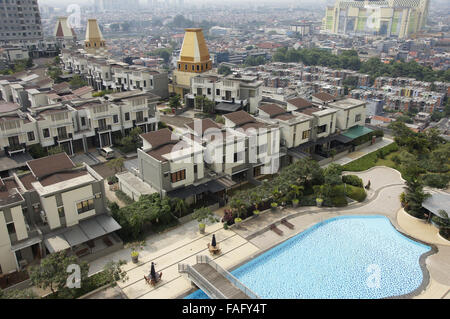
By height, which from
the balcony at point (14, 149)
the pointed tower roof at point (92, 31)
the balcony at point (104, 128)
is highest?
the pointed tower roof at point (92, 31)

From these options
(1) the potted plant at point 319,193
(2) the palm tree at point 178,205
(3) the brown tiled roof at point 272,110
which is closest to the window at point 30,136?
(2) the palm tree at point 178,205

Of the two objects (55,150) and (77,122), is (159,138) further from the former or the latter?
(77,122)

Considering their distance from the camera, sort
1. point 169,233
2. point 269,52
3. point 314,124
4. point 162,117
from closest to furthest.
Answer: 1. point 169,233
2. point 314,124
3. point 162,117
4. point 269,52

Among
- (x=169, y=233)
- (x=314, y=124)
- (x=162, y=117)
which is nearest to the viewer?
(x=169, y=233)

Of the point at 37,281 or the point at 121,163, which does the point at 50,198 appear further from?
the point at 121,163

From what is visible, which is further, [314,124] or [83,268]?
[314,124]

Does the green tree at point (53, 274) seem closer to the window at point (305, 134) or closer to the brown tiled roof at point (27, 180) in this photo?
the brown tiled roof at point (27, 180)

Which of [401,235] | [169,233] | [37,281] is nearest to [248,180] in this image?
[169,233]

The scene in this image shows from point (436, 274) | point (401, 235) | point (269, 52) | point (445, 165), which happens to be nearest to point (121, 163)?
point (401, 235)

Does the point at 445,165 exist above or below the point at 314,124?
below
